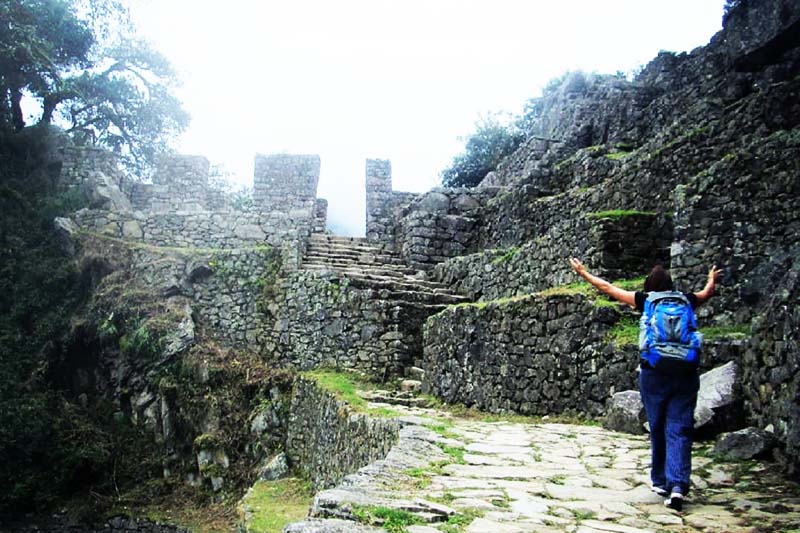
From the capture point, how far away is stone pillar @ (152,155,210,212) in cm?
1741

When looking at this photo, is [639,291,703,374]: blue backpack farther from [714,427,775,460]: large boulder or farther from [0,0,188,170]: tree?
[0,0,188,170]: tree

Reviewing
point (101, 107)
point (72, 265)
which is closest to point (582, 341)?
point (72, 265)

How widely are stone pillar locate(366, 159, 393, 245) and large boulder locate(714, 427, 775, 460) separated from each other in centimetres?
1200

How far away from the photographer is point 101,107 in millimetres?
19078

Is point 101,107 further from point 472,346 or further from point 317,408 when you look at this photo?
point 472,346

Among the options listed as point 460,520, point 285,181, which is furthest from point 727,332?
point 285,181

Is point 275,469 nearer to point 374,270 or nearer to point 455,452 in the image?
point 374,270

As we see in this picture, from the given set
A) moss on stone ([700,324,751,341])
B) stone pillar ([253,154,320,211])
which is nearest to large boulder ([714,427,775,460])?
moss on stone ([700,324,751,341])

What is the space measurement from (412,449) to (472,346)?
3655 millimetres

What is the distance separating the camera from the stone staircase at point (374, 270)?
11.4 m

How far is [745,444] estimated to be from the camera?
13.8 ft

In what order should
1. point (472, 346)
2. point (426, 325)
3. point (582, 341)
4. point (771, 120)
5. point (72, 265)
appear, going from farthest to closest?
point (72, 265)
point (426, 325)
point (472, 346)
point (771, 120)
point (582, 341)

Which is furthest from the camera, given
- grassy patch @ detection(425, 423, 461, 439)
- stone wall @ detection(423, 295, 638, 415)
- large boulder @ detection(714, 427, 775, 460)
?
stone wall @ detection(423, 295, 638, 415)

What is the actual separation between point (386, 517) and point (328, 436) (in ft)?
20.2
